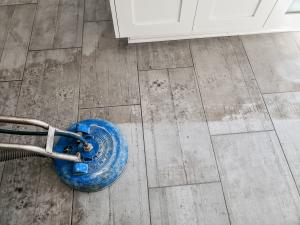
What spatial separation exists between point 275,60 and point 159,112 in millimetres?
785

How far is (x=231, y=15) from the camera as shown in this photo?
146 cm

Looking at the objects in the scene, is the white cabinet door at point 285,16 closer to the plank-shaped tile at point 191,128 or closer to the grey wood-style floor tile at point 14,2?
the plank-shaped tile at point 191,128

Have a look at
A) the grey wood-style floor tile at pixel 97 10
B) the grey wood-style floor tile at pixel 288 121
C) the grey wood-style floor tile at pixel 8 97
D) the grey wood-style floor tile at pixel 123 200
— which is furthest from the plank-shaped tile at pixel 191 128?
the grey wood-style floor tile at pixel 8 97

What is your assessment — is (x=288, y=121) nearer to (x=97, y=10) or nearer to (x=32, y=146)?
(x=32, y=146)

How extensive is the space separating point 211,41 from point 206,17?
0.80 feet

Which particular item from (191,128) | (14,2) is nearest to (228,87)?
(191,128)

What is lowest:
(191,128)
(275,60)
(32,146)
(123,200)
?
(123,200)

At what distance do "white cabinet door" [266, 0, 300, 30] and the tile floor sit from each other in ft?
0.43

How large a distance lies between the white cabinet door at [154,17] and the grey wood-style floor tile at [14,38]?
2.07 ft

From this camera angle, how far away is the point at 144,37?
1566mm

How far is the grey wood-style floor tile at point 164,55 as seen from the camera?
61.6 inches

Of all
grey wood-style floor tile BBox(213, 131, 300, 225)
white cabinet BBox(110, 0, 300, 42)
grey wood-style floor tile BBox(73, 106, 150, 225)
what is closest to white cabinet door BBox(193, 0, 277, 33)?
white cabinet BBox(110, 0, 300, 42)

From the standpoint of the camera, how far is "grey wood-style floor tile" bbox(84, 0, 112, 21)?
178cm

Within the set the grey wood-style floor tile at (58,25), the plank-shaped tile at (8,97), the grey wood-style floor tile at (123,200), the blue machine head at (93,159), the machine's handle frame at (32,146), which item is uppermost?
the machine's handle frame at (32,146)
